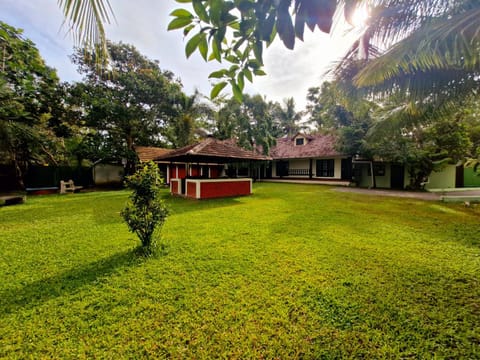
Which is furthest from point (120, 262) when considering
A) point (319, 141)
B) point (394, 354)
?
point (319, 141)

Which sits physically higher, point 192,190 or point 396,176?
point 396,176

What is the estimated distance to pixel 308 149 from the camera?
18.0m

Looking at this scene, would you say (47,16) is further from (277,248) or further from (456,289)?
(456,289)

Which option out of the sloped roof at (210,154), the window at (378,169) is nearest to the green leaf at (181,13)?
the sloped roof at (210,154)

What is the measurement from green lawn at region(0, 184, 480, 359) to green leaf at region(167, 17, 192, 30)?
2.27 meters

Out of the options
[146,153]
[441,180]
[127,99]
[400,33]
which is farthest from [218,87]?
[441,180]

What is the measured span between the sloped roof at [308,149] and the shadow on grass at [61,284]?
51.5 feet

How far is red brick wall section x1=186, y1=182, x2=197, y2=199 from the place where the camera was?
905 cm

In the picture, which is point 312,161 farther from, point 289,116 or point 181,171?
point 289,116

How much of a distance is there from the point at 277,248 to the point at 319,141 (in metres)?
16.9

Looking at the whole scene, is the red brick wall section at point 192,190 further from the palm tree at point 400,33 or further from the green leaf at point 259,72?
the green leaf at point 259,72

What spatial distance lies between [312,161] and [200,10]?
Answer: 60.2 ft

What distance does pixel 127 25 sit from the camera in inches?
57.8

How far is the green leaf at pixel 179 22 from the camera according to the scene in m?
0.96
